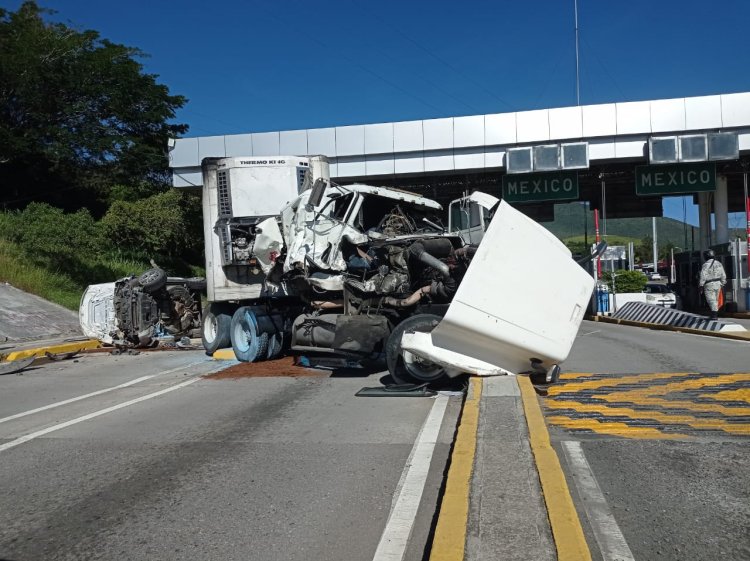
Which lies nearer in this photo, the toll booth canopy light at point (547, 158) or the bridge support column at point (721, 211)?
the toll booth canopy light at point (547, 158)

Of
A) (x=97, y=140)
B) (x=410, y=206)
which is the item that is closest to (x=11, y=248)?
(x=97, y=140)

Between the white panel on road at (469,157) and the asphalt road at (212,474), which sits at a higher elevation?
the white panel on road at (469,157)

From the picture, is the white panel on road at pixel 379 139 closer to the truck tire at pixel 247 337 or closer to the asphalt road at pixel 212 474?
the truck tire at pixel 247 337

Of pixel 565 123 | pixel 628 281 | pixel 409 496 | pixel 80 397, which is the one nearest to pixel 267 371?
pixel 80 397

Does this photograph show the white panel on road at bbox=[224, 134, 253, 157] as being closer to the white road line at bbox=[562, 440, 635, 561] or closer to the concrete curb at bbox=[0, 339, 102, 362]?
the concrete curb at bbox=[0, 339, 102, 362]

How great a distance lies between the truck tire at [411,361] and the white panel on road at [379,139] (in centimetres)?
1601

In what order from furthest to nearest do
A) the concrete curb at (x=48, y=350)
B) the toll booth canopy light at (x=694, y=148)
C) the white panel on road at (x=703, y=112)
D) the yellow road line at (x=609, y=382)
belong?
the white panel on road at (x=703, y=112) < the toll booth canopy light at (x=694, y=148) < the concrete curb at (x=48, y=350) < the yellow road line at (x=609, y=382)

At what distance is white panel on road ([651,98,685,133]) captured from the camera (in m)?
22.1

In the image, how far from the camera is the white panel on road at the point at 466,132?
23250 mm

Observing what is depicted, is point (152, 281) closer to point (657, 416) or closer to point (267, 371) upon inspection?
point (267, 371)

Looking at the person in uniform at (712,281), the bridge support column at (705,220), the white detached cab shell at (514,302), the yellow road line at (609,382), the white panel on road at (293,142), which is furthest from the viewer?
the bridge support column at (705,220)

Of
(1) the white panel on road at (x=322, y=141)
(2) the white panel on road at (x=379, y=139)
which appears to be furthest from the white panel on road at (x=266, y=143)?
(2) the white panel on road at (x=379, y=139)

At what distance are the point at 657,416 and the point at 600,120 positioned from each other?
18.1m

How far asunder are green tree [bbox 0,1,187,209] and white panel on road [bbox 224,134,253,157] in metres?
8.56
